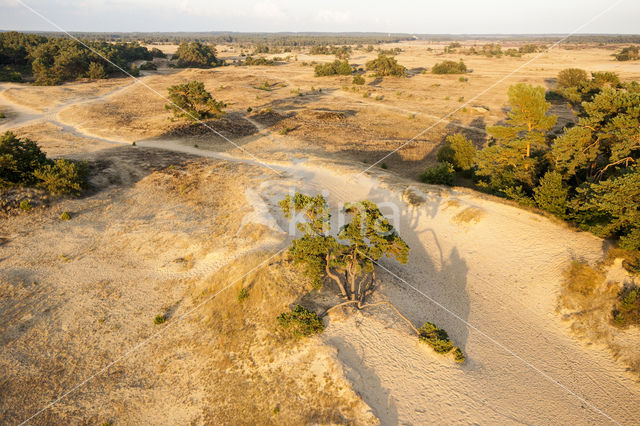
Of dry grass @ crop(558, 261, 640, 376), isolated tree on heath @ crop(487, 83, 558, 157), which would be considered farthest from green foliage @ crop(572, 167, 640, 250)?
isolated tree on heath @ crop(487, 83, 558, 157)

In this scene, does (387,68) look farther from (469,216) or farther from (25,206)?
(25,206)

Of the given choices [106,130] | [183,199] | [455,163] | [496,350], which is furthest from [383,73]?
[496,350]

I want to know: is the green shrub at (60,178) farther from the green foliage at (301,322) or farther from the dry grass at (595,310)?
the dry grass at (595,310)

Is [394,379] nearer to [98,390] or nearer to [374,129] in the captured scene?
[98,390]

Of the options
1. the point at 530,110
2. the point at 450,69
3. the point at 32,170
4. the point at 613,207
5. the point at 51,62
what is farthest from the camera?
the point at 450,69

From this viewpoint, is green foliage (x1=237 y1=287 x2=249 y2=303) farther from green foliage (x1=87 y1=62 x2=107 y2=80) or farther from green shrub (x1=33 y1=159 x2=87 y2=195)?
green foliage (x1=87 y1=62 x2=107 y2=80)

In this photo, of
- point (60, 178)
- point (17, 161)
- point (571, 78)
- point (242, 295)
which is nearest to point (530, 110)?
point (242, 295)
